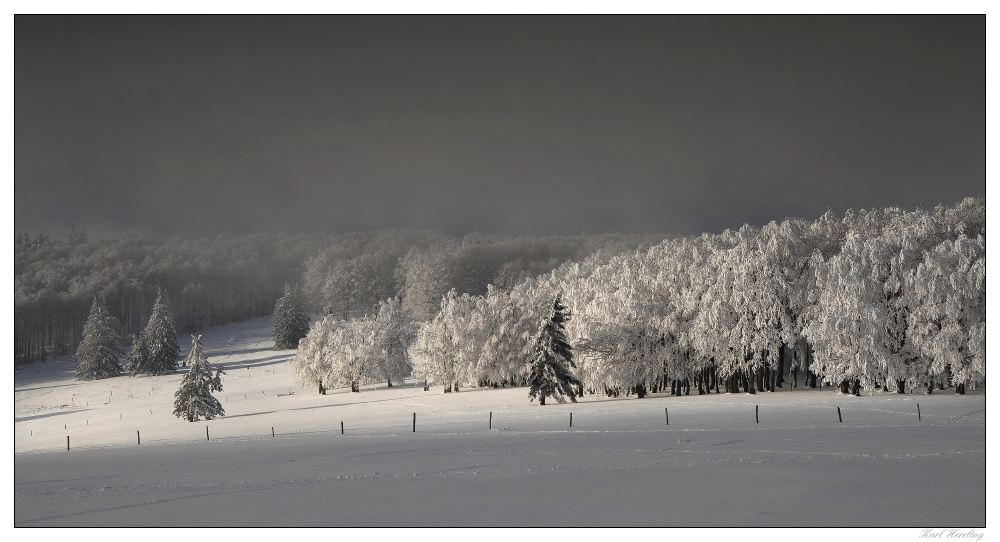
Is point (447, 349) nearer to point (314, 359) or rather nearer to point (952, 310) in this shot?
point (314, 359)

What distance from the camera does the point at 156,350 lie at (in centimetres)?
9144

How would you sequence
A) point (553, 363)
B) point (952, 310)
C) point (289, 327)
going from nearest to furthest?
point (952, 310) → point (553, 363) → point (289, 327)

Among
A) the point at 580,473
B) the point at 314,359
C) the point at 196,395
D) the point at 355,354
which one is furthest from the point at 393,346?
the point at 580,473

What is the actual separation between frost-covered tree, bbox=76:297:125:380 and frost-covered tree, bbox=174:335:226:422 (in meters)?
44.5

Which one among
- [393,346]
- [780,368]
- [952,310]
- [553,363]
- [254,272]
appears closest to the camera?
[952,310]

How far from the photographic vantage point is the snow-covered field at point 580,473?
1238 cm

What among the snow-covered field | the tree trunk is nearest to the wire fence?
the snow-covered field

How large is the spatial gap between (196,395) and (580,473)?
45942 mm

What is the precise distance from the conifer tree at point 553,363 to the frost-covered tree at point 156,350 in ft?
208

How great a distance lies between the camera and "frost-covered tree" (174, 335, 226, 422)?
54625 millimetres

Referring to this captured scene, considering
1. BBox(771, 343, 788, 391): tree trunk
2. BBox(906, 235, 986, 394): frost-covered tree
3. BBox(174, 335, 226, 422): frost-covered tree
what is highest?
BBox(906, 235, 986, 394): frost-covered tree

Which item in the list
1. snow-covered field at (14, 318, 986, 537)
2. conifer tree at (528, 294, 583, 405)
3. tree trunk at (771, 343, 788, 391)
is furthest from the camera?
tree trunk at (771, 343, 788, 391)

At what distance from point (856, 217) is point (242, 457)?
167 ft

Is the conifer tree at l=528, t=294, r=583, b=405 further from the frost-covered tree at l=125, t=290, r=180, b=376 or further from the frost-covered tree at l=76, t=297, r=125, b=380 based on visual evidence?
the frost-covered tree at l=76, t=297, r=125, b=380
